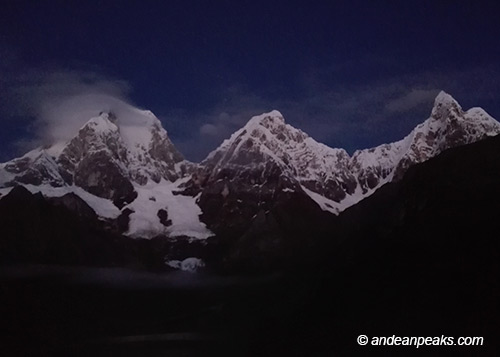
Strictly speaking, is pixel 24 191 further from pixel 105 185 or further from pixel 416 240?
pixel 416 240

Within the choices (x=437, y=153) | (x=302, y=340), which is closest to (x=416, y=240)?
(x=437, y=153)

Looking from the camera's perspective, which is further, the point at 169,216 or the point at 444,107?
the point at 169,216

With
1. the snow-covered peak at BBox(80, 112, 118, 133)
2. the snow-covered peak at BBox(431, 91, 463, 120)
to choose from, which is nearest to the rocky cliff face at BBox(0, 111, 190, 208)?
the snow-covered peak at BBox(80, 112, 118, 133)

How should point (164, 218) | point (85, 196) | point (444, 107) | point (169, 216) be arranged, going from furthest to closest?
1. point (164, 218)
2. point (169, 216)
3. point (85, 196)
4. point (444, 107)

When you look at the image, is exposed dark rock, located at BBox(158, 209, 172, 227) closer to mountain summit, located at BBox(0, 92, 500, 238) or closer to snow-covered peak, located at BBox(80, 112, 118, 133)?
mountain summit, located at BBox(0, 92, 500, 238)

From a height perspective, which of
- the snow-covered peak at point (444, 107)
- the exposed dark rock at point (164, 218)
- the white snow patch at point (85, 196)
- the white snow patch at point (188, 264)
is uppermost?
the snow-covered peak at point (444, 107)

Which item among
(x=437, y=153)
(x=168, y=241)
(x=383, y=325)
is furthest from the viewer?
(x=168, y=241)

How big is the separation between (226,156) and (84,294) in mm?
4236

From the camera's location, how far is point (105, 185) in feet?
57.8

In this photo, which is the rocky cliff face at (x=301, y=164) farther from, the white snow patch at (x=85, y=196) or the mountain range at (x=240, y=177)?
the white snow patch at (x=85, y=196)

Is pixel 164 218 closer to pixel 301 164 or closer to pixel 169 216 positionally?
pixel 169 216

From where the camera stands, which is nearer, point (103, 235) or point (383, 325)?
point (383, 325)

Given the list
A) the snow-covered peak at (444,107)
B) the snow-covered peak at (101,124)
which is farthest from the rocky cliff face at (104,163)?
the snow-covered peak at (444,107)

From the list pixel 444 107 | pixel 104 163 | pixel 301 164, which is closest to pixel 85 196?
pixel 104 163
